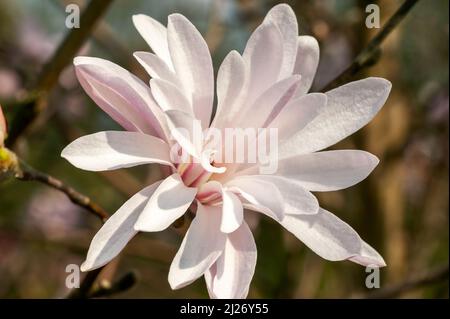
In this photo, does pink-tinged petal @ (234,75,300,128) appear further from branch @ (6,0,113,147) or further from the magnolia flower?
branch @ (6,0,113,147)

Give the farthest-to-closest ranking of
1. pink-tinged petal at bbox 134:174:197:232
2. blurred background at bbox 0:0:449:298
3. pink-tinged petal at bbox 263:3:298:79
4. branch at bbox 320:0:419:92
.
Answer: blurred background at bbox 0:0:449:298
branch at bbox 320:0:419:92
pink-tinged petal at bbox 263:3:298:79
pink-tinged petal at bbox 134:174:197:232

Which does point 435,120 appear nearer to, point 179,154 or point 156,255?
point 156,255

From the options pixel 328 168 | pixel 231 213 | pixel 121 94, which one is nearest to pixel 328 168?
pixel 328 168

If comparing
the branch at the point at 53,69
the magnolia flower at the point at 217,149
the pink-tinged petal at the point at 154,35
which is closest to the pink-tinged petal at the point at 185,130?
the magnolia flower at the point at 217,149

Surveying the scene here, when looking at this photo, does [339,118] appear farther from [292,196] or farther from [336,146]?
[336,146]

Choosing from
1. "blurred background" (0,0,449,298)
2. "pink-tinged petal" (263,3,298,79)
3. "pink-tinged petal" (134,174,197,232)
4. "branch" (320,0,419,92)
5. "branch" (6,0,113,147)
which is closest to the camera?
"pink-tinged petal" (134,174,197,232)

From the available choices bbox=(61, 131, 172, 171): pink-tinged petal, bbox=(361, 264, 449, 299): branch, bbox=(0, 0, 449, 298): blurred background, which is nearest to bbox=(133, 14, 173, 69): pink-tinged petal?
bbox=(61, 131, 172, 171): pink-tinged petal
